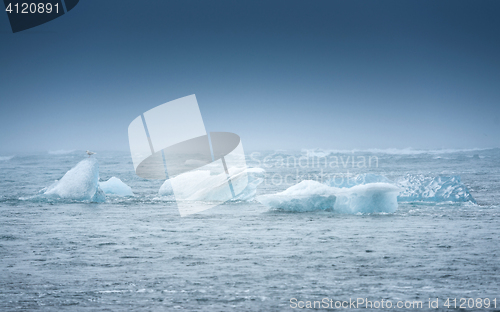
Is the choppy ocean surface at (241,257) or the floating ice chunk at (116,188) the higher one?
the floating ice chunk at (116,188)

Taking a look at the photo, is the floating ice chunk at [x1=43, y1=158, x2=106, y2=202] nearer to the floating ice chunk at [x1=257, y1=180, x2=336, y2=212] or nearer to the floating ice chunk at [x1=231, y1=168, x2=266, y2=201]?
the floating ice chunk at [x1=231, y1=168, x2=266, y2=201]

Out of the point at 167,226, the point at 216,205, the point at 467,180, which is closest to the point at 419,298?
the point at 167,226

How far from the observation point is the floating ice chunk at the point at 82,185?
34.5 feet

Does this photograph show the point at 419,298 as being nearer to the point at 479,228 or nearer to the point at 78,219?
the point at 479,228

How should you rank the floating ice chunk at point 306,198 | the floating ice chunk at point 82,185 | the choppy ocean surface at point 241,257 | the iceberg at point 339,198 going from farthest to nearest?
the floating ice chunk at point 82,185 → the floating ice chunk at point 306,198 → the iceberg at point 339,198 → the choppy ocean surface at point 241,257

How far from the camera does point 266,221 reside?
26.2 ft

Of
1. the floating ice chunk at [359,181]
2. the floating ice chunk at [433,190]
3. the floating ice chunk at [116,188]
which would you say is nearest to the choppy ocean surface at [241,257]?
the floating ice chunk at [433,190]

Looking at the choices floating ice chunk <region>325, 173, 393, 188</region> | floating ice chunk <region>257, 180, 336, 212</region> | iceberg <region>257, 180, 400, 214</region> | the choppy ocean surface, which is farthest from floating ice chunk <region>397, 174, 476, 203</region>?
floating ice chunk <region>257, 180, 336, 212</region>

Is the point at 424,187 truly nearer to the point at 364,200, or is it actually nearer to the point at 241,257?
the point at 364,200

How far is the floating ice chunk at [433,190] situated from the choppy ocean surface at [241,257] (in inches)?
16.2

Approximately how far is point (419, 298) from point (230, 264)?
2.36 metres

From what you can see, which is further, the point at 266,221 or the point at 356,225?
the point at 266,221

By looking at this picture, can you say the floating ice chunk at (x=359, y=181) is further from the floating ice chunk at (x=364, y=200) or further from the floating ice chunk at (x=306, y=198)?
the floating ice chunk at (x=364, y=200)

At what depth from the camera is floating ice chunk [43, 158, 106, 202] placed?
10.5m
